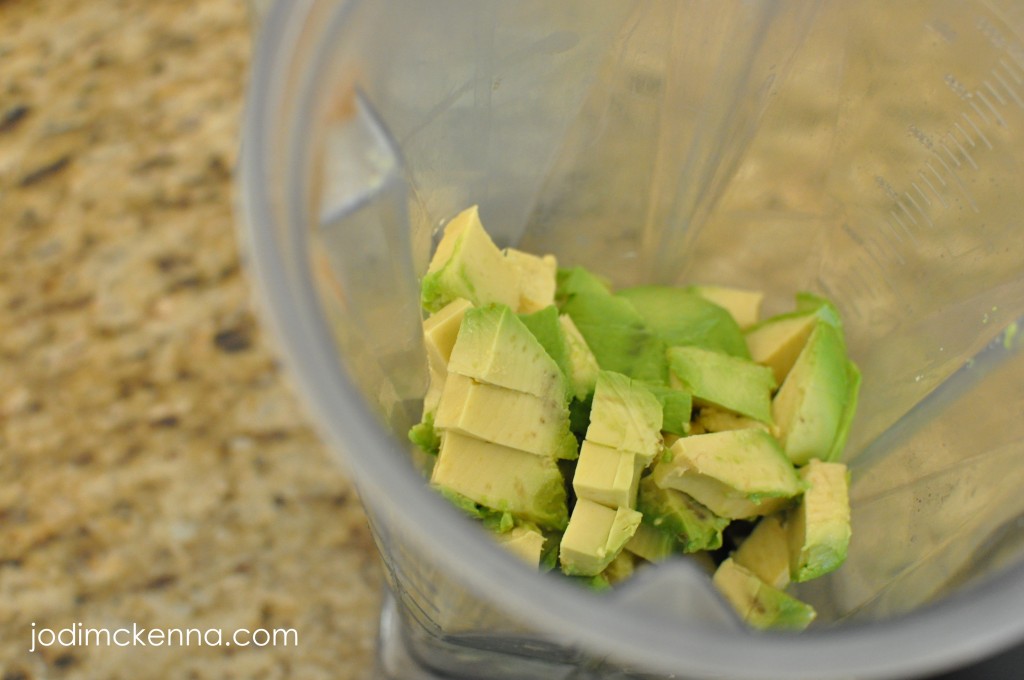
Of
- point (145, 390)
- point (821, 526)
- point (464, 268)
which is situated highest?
point (464, 268)

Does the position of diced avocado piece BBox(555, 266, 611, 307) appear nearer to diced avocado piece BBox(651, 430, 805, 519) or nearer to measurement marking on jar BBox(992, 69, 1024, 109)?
diced avocado piece BBox(651, 430, 805, 519)

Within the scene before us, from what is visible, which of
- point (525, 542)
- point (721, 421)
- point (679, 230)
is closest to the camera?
point (525, 542)

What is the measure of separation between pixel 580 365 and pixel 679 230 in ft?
0.65

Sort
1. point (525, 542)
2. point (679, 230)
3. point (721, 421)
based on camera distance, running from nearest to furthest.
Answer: point (525, 542)
point (721, 421)
point (679, 230)

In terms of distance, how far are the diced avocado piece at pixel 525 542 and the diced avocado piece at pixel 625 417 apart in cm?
6

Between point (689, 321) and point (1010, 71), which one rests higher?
point (1010, 71)

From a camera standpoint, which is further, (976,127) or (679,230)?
(679,230)

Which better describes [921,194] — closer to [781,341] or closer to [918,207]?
[918,207]

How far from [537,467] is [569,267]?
23cm

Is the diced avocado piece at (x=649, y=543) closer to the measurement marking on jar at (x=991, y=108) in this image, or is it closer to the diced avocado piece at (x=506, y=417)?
the diced avocado piece at (x=506, y=417)

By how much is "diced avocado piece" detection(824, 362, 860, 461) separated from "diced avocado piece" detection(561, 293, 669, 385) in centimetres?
11

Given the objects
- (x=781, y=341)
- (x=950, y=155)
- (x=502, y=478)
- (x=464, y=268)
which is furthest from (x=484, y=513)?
(x=950, y=155)

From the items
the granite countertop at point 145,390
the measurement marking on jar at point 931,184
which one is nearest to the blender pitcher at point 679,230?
the measurement marking on jar at point 931,184

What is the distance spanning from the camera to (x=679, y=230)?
67 centimetres
